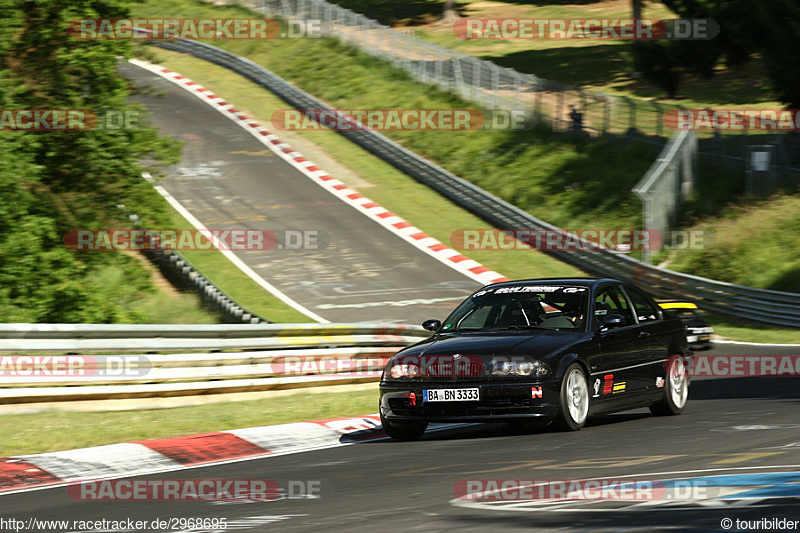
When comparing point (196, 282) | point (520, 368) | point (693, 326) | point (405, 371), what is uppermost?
point (520, 368)

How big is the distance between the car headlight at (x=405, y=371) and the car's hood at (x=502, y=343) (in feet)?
0.47

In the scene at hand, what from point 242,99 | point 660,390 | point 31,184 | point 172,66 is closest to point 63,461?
point 660,390

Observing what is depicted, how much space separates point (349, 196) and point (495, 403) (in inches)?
903

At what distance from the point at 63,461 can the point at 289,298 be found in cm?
1505

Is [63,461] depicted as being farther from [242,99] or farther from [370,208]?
[242,99]

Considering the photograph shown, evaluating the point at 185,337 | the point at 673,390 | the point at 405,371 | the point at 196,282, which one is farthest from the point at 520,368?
the point at 196,282

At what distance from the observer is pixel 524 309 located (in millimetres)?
10312

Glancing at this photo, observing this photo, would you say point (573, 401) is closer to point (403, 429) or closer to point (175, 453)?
point (403, 429)

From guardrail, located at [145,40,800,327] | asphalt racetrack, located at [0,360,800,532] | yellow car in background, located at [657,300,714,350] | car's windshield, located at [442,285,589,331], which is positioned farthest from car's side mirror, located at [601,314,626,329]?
guardrail, located at [145,40,800,327]

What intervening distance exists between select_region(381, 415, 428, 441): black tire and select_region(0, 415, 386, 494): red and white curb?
384mm

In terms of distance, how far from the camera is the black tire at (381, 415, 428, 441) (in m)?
9.81

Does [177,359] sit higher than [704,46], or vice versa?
[704,46]

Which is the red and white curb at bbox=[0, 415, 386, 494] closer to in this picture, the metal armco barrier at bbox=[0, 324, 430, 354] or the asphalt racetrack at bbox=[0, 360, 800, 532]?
the asphalt racetrack at bbox=[0, 360, 800, 532]

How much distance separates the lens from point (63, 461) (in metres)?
8.76
